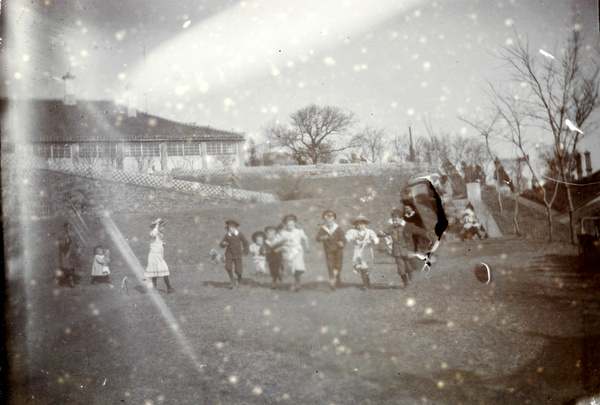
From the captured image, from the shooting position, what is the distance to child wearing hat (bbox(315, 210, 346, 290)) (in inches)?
111

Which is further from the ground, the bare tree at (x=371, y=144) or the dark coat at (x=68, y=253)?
the bare tree at (x=371, y=144)

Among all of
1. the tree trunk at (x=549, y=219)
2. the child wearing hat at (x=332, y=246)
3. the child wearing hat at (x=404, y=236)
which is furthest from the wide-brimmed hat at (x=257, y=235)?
the tree trunk at (x=549, y=219)

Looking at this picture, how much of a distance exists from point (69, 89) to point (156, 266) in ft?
4.25

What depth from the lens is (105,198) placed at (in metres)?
2.82

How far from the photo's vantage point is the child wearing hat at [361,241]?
113 inches

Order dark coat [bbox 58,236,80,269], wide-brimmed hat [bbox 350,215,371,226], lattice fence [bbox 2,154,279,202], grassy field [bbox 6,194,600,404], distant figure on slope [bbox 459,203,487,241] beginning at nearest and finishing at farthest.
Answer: grassy field [bbox 6,194,600,404] < dark coat [bbox 58,236,80,269] < lattice fence [bbox 2,154,279,202] < wide-brimmed hat [bbox 350,215,371,226] < distant figure on slope [bbox 459,203,487,241]

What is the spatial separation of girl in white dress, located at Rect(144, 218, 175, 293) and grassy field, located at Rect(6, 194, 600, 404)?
0.04 meters

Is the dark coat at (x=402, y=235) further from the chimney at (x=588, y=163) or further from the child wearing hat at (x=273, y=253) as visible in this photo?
the chimney at (x=588, y=163)

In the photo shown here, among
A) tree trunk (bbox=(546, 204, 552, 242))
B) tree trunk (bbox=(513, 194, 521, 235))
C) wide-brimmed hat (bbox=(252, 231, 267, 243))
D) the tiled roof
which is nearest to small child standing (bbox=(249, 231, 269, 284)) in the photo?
wide-brimmed hat (bbox=(252, 231, 267, 243))

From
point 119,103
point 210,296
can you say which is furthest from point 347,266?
point 119,103

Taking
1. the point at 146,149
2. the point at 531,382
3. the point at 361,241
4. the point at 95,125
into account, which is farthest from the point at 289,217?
the point at 531,382

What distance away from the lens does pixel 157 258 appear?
2764 mm

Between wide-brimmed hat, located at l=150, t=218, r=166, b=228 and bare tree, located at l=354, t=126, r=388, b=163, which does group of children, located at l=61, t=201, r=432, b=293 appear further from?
bare tree, located at l=354, t=126, r=388, b=163

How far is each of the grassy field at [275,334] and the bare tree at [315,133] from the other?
1.08ft
